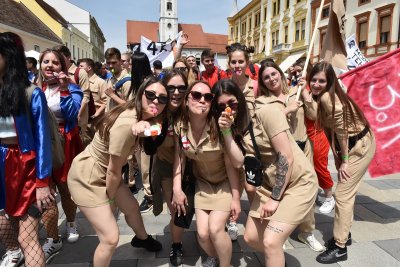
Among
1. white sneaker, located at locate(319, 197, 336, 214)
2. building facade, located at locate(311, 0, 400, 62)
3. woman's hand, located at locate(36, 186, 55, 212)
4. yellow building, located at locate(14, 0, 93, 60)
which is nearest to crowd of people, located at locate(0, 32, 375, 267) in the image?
woman's hand, located at locate(36, 186, 55, 212)

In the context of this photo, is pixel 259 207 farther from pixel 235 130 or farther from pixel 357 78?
pixel 357 78

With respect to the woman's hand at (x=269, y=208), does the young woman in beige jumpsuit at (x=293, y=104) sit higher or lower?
higher

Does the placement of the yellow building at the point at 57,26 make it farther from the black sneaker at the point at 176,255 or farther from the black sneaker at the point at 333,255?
the black sneaker at the point at 333,255

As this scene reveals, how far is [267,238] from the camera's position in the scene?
2.46 metres

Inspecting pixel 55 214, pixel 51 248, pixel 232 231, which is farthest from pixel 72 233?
Answer: pixel 232 231

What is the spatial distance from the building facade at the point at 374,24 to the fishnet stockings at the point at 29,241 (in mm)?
21760

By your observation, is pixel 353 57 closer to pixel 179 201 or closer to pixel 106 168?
pixel 179 201

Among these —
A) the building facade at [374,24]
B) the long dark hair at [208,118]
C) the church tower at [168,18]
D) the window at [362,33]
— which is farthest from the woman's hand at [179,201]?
the church tower at [168,18]

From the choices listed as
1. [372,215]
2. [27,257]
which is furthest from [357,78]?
[27,257]

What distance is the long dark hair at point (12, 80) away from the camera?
2.33 m

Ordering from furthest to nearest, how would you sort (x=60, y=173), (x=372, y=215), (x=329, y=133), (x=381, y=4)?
(x=381, y=4) → (x=372, y=215) → (x=329, y=133) → (x=60, y=173)

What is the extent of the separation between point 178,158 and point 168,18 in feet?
272

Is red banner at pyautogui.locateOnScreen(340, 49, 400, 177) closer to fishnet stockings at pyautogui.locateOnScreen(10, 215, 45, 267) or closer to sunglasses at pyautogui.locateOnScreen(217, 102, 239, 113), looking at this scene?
sunglasses at pyautogui.locateOnScreen(217, 102, 239, 113)

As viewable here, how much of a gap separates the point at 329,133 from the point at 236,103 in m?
1.37
